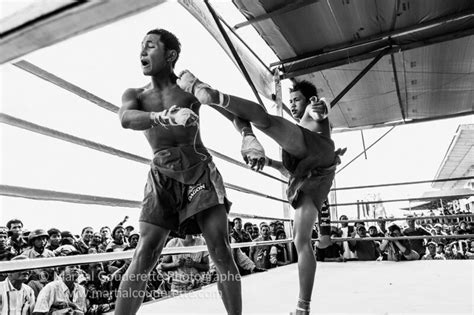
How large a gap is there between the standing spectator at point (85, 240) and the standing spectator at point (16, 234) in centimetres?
36

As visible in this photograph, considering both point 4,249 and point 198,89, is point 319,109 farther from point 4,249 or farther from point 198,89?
point 4,249

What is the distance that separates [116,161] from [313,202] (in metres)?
1.28

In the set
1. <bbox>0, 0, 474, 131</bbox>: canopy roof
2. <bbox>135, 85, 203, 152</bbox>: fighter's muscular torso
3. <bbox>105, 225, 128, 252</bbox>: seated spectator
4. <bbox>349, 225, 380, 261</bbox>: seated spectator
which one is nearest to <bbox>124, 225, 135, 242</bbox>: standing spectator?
<bbox>105, 225, 128, 252</bbox>: seated spectator

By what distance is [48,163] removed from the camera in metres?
2.42

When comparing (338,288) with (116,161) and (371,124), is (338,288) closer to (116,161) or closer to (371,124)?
(116,161)

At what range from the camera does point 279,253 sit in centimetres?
445

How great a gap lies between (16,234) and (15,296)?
2.27ft

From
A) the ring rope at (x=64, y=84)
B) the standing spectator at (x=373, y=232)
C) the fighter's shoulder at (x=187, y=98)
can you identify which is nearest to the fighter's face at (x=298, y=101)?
the ring rope at (x=64, y=84)

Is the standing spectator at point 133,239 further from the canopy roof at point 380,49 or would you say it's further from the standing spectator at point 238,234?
the canopy roof at point 380,49

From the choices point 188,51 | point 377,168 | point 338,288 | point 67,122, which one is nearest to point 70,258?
point 67,122

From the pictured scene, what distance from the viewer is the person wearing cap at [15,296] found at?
2.06m

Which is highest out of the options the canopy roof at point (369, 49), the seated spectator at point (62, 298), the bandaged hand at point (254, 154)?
the canopy roof at point (369, 49)

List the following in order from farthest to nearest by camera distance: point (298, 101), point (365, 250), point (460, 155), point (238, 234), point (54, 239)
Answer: point (460, 155), point (365, 250), point (238, 234), point (54, 239), point (298, 101)

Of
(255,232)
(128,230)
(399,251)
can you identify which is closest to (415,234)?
(399,251)
